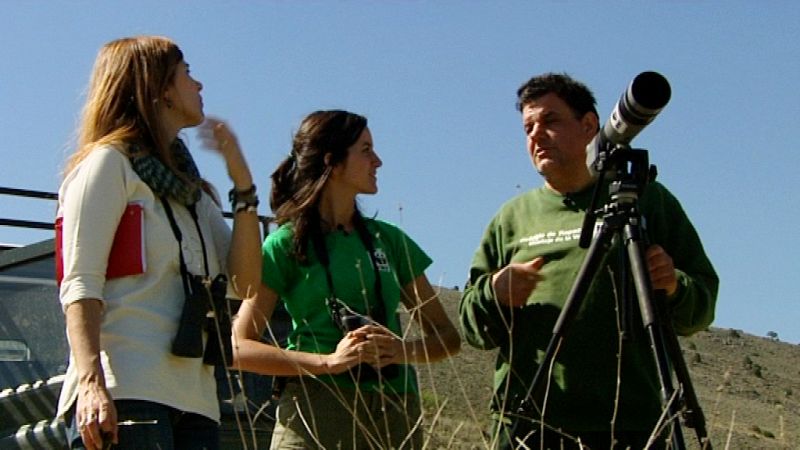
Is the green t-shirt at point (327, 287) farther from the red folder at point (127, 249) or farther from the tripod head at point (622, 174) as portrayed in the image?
the red folder at point (127, 249)

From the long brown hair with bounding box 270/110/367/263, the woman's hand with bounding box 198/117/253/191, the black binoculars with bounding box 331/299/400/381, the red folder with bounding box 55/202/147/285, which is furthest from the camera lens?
the long brown hair with bounding box 270/110/367/263

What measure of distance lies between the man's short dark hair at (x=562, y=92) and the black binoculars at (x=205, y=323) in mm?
1355

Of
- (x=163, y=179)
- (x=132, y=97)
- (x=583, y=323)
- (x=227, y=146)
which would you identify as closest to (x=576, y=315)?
(x=583, y=323)

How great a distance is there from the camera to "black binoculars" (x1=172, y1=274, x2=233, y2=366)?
3135mm

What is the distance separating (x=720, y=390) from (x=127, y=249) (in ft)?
4.39

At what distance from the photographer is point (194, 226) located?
334 centimetres

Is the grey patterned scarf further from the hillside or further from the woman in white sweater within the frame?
the hillside

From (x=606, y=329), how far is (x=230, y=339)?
3.82ft

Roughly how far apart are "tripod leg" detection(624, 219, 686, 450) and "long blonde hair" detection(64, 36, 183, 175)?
1147mm

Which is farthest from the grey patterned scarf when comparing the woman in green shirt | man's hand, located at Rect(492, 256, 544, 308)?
man's hand, located at Rect(492, 256, 544, 308)

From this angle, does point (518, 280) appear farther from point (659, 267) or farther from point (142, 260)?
point (142, 260)

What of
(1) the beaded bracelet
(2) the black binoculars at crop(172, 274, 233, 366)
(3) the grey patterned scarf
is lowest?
(2) the black binoculars at crop(172, 274, 233, 366)

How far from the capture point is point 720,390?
2988 millimetres

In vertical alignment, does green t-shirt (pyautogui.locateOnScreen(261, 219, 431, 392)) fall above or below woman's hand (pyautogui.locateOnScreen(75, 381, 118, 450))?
above
